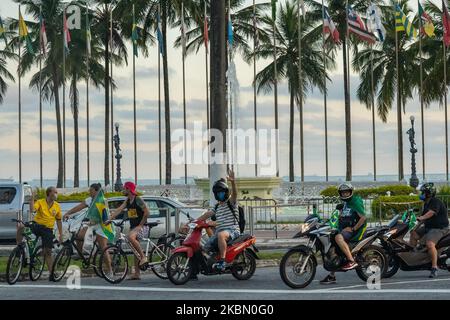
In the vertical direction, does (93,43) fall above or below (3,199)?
above

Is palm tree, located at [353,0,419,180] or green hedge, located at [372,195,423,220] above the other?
palm tree, located at [353,0,419,180]

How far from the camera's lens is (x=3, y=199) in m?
26.4

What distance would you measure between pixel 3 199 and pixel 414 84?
40.9 m

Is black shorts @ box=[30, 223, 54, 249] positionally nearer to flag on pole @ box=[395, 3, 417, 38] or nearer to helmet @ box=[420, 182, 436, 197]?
helmet @ box=[420, 182, 436, 197]

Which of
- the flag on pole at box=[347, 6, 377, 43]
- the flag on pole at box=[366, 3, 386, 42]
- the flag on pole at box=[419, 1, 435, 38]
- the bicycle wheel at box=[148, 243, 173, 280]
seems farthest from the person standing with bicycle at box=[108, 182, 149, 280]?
the flag on pole at box=[419, 1, 435, 38]

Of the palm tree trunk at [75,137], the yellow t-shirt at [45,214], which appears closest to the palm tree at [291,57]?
the palm tree trunk at [75,137]

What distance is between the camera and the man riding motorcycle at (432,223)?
16.4 metres

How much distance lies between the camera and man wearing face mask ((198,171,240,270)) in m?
16.1

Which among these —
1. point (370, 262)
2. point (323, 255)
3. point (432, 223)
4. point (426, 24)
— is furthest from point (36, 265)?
point (426, 24)

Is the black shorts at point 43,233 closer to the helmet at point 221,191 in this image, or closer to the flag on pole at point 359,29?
the helmet at point 221,191

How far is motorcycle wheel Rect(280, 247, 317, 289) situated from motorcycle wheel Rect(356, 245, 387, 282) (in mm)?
974
